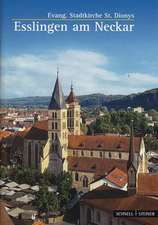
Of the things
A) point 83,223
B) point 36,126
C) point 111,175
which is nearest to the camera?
point 83,223

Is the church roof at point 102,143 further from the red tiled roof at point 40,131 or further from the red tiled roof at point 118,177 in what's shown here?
the red tiled roof at point 118,177

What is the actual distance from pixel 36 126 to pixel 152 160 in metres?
3.95

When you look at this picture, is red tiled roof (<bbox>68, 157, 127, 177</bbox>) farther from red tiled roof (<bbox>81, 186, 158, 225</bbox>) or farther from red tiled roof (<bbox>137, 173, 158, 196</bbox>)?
red tiled roof (<bbox>137, 173, 158, 196</bbox>)

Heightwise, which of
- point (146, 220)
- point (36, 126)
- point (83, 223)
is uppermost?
point (36, 126)

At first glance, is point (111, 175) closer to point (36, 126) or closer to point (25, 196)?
point (25, 196)

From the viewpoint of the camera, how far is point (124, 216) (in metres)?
5.50

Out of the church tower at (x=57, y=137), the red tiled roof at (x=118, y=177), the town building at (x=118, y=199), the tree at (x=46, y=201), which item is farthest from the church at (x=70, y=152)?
the tree at (x=46, y=201)

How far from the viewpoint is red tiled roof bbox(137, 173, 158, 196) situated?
7711 mm

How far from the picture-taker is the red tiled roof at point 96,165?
930 centimetres

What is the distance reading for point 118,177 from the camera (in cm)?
861

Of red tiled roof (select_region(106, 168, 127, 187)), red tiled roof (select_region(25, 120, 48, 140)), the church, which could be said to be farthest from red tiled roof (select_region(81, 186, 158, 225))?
red tiled roof (select_region(25, 120, 48, 140))

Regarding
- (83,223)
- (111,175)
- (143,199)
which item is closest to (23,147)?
(111,175)

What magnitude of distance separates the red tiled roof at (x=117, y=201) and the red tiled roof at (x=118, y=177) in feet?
0.82

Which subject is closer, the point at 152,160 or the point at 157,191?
the point at 157,191
